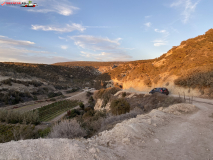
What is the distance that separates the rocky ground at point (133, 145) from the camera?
3176mm

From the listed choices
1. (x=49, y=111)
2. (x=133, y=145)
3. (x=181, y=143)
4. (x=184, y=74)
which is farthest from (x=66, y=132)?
(x=49, y=111)

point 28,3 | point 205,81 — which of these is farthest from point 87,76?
point 205,81

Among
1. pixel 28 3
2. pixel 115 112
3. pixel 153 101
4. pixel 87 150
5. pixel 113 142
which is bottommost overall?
pixel 115 112

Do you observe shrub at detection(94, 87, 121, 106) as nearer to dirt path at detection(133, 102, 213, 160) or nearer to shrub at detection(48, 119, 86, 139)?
shrub at detection(48, 119, 86, 139)

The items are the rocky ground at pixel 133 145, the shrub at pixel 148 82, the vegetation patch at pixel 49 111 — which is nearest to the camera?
the rocky ground at pixel 133 145

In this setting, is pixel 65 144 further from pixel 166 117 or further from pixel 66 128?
pixel 166 117

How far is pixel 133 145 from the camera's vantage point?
433 cm

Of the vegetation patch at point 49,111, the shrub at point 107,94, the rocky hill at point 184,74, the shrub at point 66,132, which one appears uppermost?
the rocky hill at point 184,74

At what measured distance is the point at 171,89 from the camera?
22156 millimetres

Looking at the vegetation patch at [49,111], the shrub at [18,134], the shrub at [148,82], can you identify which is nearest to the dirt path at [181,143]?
the shrub at [18,134]

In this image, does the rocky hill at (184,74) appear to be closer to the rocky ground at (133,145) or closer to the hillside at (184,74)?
the hillside at (184,74)

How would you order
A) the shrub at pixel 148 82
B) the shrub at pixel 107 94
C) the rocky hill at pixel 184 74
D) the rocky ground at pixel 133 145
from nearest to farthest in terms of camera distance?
the rocky ground at pixel 133 145 → the rocky hill at pixel 184 74 → the shrub at pixel 107 94 → the shrub at pixel 148 82

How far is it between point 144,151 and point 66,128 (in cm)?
347

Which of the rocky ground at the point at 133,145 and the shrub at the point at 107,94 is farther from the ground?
the rocky ground at the point at 133,145
